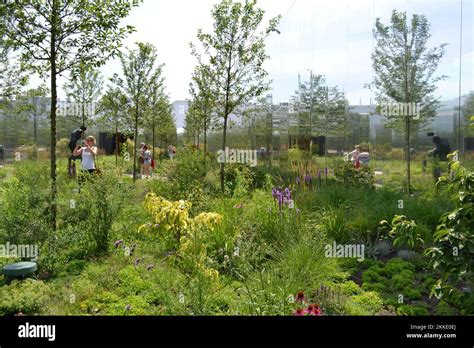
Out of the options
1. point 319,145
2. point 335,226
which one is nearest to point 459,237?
point 335,226

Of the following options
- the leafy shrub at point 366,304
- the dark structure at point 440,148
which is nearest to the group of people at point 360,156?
the dark structure at point 440,148

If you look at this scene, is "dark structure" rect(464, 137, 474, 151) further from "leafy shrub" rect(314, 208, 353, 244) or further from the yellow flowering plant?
A: the yellow flowering plant

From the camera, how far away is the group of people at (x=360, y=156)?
10353 mm

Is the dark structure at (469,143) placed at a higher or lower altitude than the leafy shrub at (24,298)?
higher

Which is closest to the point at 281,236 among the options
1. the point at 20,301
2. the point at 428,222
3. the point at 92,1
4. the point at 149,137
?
the point at 428,222

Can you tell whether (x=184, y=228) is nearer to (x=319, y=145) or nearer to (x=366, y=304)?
(x=366, y=304)

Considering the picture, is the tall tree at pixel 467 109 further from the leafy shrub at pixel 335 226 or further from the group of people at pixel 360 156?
the leafy shrub at pixel 335 226

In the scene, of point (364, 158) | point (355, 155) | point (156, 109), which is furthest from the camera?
point (156, 109)

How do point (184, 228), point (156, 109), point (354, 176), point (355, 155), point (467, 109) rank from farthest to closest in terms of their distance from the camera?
point (156, 109)
point (355, 155)
point (354, 176)
point (467, 109)
point (184, 228)

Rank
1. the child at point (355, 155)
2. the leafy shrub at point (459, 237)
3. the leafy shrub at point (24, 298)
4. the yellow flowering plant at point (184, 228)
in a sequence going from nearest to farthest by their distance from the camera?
1. the leafy shrub at point (459, 237)
2. the leafy shrub at point (24, 298)
3. the yellow flowering plant at point (184, 228)
4. the child at point (355, 155)

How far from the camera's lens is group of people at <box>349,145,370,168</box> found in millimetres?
10353

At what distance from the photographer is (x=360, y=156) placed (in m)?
10.5

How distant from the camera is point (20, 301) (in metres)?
4.29

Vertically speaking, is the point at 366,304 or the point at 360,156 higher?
the point at 360,156
